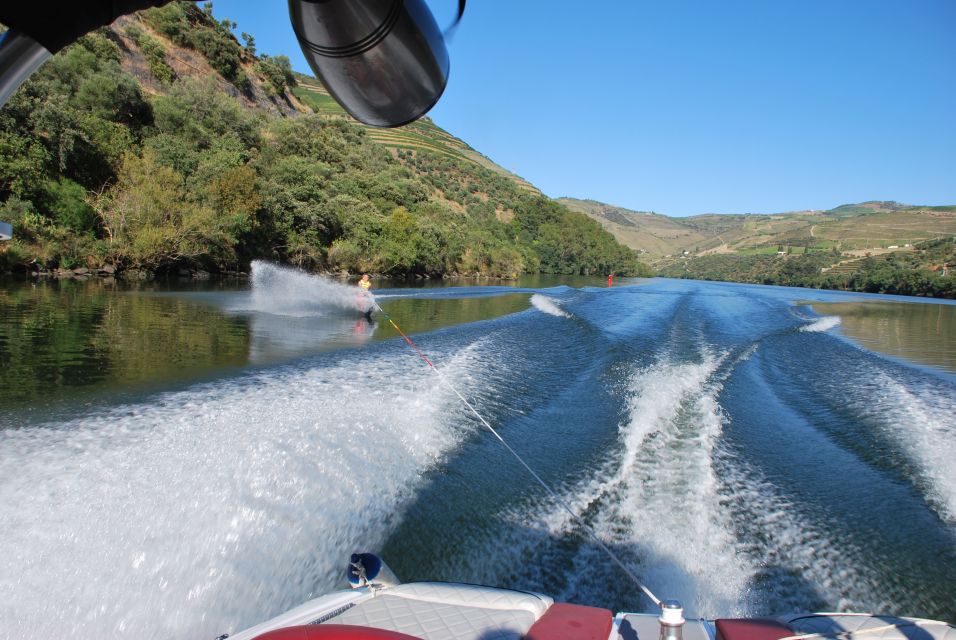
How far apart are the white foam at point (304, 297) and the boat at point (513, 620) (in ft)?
41.8

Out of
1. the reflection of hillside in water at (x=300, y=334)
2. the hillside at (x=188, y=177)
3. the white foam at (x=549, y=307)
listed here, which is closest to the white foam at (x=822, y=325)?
the white foam at (x=549, y=307)

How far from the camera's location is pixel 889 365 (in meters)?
11.1

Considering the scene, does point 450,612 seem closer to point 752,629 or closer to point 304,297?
point 752,629

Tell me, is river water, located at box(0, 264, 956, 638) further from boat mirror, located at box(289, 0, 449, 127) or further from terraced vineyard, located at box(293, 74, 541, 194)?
terraced vineyard, located at box(293, 74, 541, 194)

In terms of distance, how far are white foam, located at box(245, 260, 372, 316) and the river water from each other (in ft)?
16.2

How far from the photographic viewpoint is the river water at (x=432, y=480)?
3.31m

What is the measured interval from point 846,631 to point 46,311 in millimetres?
14802

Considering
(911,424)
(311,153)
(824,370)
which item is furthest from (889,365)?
(311,153)

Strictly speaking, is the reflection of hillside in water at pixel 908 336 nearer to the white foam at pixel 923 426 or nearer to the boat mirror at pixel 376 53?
the white foam at pixel 923 426

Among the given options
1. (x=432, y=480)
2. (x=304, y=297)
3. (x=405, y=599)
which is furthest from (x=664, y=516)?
(x=304, y=297)

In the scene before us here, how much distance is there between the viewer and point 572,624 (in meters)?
2.28

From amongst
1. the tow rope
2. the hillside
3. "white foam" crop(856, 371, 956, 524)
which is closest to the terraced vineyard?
the hillside

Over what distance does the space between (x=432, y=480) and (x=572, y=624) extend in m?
2.93

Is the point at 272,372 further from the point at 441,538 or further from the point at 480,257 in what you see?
the point at 480,257
